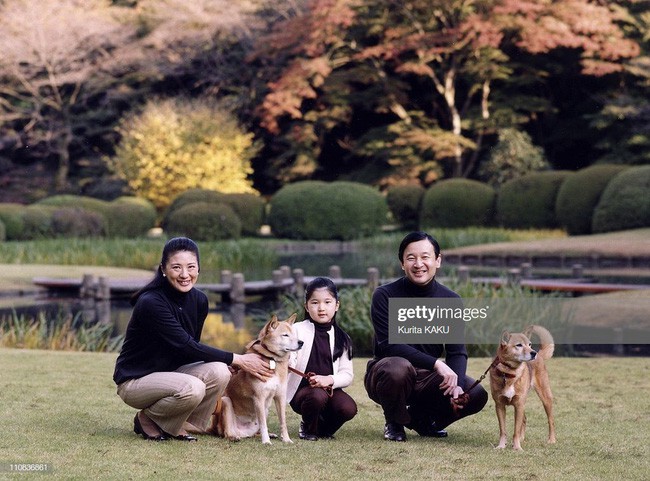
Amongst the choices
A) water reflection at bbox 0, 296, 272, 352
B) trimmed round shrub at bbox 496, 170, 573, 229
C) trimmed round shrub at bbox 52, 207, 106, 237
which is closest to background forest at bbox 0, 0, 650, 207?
trimmed round shrub at bbox 496, 170, 573, 229

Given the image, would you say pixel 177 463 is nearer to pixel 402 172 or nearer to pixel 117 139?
pixel 402 172

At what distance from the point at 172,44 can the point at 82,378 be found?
2711 centimetres

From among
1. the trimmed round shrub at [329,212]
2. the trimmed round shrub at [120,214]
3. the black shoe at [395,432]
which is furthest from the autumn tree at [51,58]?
the black shoe at [395,432]

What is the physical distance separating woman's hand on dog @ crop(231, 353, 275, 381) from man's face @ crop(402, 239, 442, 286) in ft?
2.54

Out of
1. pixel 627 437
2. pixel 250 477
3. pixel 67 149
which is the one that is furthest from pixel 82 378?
pixel 67 149

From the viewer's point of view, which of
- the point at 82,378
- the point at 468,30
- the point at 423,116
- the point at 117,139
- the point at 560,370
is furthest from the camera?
the point at 117,139

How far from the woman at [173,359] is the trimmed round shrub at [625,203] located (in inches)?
689

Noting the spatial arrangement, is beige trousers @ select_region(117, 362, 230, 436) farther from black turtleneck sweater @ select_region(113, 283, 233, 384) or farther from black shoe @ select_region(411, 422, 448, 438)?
black shoe @ select_region(411, 422, 448, 438)

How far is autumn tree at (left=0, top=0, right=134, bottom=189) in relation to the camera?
32031 millimetres

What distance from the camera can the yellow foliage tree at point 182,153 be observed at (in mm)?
29469

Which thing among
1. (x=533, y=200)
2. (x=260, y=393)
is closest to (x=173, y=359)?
(x=260, y=393)

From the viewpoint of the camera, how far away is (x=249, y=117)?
32.8 m

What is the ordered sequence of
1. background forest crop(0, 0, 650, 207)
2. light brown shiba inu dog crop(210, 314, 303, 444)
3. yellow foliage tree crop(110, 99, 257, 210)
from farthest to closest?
yellow foliage tree crop(110, 99, 257, 210)
background forest crop(0, 0, 650, 207)
light brown shiba inu dog crop(210, 314, 303, 444)

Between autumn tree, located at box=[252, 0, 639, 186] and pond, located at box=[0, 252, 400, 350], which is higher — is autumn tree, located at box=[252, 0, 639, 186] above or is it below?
above
